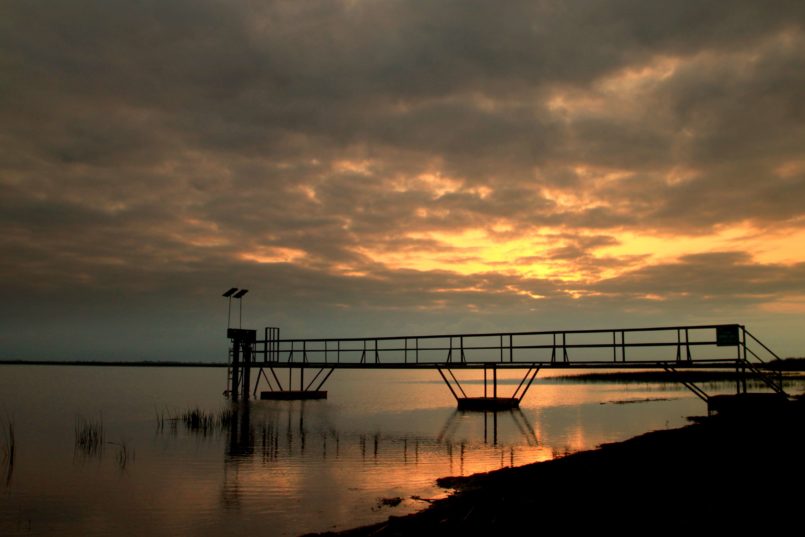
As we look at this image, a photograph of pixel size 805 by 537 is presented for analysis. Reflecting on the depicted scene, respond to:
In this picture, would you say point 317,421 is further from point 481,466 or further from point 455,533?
point 455,533

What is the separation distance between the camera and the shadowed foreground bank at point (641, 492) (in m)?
10.6

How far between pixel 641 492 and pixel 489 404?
100 feet

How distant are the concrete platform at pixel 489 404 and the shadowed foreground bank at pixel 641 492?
2319 cm

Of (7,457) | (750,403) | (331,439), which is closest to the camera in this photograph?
(7,457)

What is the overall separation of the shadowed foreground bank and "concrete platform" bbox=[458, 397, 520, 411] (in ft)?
76.1

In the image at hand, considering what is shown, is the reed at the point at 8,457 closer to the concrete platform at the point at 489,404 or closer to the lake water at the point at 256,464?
the lake water at the point at 256,464

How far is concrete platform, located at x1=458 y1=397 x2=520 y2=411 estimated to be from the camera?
42844 millimetres

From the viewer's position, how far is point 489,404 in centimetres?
4306

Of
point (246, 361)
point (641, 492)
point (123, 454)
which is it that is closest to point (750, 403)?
point (641, 492)

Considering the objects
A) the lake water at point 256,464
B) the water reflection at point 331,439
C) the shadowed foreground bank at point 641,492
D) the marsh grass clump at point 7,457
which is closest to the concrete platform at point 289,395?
the lake water at point 256,464

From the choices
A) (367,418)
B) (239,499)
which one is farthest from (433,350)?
(239,499)

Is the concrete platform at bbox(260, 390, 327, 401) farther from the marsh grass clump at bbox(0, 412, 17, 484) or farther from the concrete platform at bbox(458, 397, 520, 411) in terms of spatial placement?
the marsh grass clump at bbox(0, 412, 17, 484)

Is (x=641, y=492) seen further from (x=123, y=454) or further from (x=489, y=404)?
(x=489, y=404)

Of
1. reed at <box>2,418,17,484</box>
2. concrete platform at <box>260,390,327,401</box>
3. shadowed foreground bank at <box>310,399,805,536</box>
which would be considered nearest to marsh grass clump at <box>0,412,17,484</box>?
reed at <box>2,418,17,484</box>
